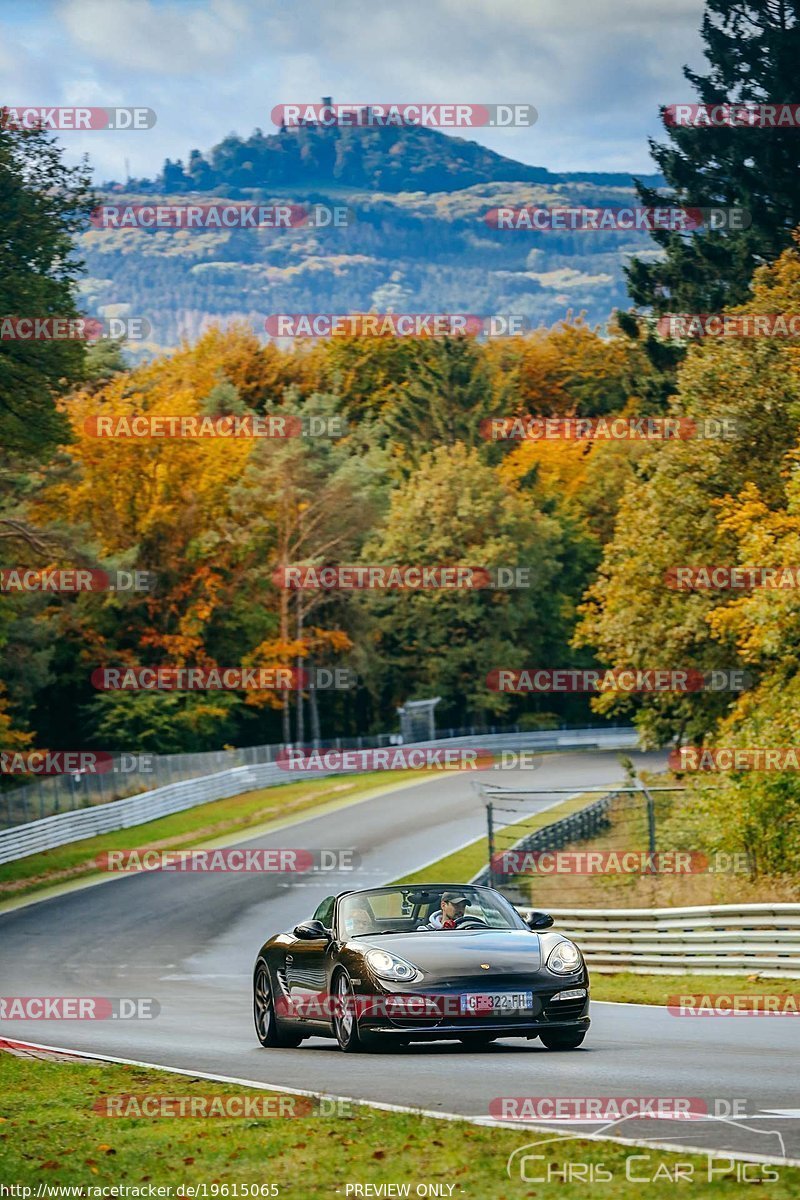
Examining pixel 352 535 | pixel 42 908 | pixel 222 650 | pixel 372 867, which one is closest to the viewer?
pixel 42 908

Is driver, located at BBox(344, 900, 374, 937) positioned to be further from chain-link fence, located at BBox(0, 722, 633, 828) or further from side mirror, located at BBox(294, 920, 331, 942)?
chain-link fence, located at BBox(0, 722, 633, 828)

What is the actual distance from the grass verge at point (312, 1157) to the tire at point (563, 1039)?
279 centimetres

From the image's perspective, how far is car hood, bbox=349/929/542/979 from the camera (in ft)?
40.5

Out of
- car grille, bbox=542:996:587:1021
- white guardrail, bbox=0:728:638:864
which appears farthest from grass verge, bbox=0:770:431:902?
car grille, bbox=542:996:587:1021

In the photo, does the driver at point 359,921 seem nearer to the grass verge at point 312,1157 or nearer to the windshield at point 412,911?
the windshield at point 412,911

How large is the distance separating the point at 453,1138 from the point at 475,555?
242 ft

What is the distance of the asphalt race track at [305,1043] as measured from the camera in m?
9.84

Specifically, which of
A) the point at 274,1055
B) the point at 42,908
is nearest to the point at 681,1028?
the point at 274,1055

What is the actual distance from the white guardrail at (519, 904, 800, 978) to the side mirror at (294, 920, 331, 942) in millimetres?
7711

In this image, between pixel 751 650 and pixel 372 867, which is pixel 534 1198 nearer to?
pixel 751 650

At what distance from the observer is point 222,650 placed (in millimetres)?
72938

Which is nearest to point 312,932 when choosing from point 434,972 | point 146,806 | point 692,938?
point 434,972

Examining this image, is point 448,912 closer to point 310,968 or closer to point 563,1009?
point 310,968

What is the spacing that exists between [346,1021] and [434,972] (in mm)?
1029
